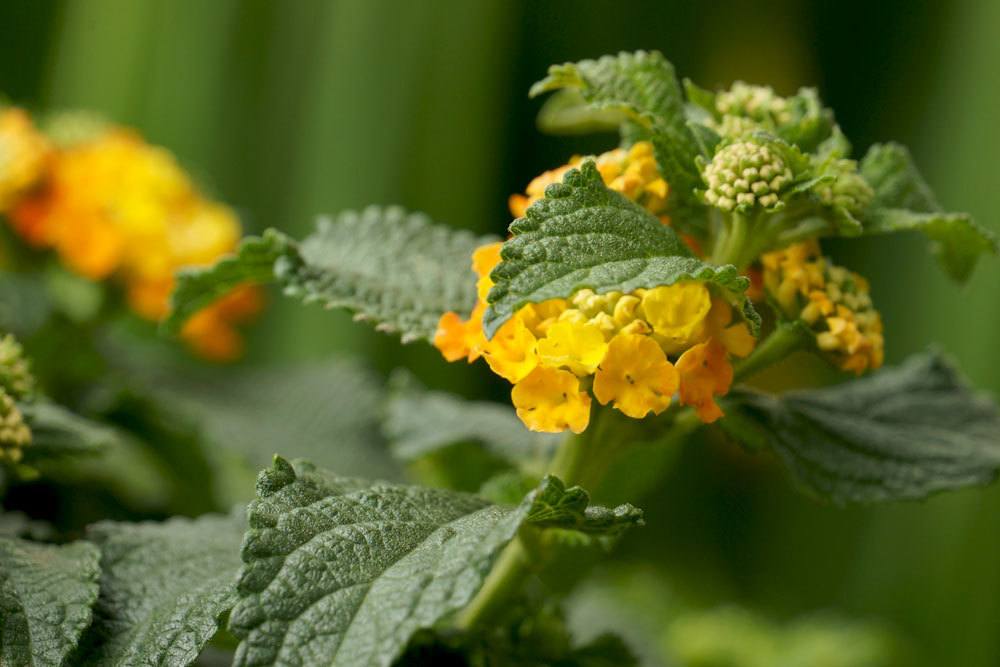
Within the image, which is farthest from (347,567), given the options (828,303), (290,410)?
(290,410)

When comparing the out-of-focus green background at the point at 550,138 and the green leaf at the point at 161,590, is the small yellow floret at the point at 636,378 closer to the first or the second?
the green leaf at the point at 161,590

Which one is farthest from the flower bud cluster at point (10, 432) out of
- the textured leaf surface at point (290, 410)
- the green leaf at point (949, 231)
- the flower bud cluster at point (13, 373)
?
the green leaf at point (949, 231)

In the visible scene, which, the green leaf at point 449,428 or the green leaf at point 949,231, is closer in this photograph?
the green leaf at point 949,231

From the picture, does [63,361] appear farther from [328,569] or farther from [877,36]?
[877,36]

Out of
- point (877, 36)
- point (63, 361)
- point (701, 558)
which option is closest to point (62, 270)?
point (63, 361)

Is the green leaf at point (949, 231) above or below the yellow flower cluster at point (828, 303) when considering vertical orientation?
above

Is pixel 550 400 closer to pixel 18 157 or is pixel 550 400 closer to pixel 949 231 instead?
pixel 949 231

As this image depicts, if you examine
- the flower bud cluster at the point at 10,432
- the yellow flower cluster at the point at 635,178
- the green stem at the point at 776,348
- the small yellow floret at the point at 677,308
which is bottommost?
the green stem at the point at 776,348
